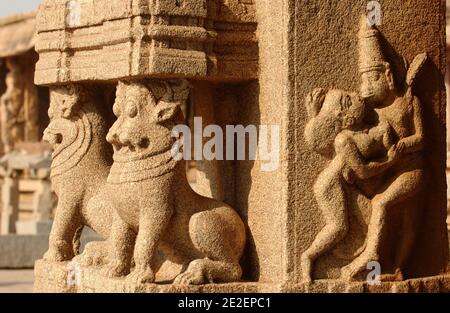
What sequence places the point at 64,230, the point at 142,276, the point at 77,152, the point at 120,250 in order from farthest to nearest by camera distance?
1. the point at 64,230
2. the point at 77,152
3. the point at 120,250
4. the point at 142,276

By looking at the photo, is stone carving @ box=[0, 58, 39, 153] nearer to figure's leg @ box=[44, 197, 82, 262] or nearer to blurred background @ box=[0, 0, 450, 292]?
blurred background @ box=[0, 0, 450, 292]

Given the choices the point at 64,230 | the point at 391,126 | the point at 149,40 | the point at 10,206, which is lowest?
the point at 64,230

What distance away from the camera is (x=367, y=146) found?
7285 millimetres

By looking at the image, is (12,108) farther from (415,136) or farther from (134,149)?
(415,136)

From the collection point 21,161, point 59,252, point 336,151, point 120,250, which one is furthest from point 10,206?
point 336,151

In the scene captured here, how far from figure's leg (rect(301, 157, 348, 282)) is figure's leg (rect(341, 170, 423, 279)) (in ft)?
0.58

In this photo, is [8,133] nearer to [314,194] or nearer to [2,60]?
[2,60]

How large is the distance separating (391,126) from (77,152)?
6.40 feet

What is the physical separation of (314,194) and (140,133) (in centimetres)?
102

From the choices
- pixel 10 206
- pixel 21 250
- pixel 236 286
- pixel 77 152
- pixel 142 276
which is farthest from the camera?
pixel 10 206

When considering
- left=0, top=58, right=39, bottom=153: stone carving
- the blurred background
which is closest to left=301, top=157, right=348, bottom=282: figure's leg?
the blurred background

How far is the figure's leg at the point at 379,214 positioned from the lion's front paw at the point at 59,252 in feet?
6.06

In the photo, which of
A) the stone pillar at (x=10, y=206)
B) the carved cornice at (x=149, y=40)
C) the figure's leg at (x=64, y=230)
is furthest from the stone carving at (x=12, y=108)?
the carved cornice at (x=149, y=40)

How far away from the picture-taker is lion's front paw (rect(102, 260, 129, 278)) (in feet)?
24.0
